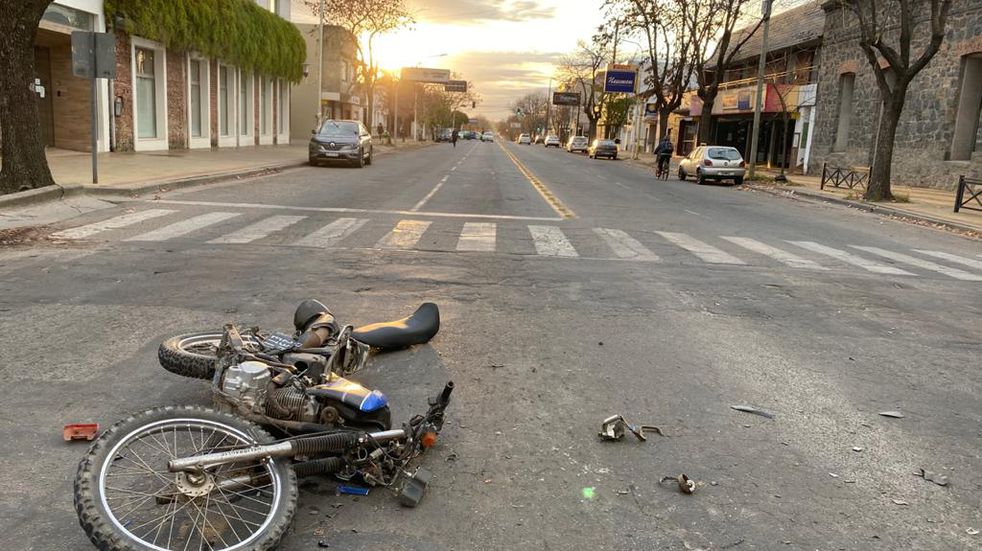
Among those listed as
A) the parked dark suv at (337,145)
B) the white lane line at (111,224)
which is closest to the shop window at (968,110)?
the parked dark suv at (337,145)

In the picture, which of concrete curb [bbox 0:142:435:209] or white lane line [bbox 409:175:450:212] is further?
white lane line [bbox 409:175:450:212]

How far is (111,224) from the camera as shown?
1106 cm

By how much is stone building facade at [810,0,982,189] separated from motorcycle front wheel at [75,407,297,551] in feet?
87.5

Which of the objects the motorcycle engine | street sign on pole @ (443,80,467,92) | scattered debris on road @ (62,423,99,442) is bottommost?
scattered debris on road @ (62,423,99,442)

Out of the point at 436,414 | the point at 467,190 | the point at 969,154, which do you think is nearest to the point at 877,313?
the point at 436,414

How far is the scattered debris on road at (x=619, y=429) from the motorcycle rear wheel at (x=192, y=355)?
1.99m

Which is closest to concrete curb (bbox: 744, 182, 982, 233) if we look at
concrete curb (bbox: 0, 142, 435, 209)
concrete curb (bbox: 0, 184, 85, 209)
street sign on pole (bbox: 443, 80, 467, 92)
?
concrete curb (bbox: 0, 142, 435, 209)

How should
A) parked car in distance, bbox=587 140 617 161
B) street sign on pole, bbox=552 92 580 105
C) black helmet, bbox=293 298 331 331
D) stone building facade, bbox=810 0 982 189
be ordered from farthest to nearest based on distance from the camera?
street sign on pole, bbox=552 92 580 105
parked car in distance, bbox=587 140 617 161
stone building facade, bbox=810 0 982 189
black helmet, bbox=293 298 331 331

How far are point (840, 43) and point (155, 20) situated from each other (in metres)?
28.1

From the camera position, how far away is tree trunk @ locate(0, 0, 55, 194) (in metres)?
12.2

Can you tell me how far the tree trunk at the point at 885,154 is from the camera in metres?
20.8

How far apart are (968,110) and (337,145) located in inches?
857

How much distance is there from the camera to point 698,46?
37.5 m

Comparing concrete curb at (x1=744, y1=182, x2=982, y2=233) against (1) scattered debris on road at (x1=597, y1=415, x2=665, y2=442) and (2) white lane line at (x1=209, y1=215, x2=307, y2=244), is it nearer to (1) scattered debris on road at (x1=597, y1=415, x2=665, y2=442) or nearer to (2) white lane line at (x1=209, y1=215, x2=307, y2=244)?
(2) white lane line at (x1=209, y1=215, x2=307, y2=244)
